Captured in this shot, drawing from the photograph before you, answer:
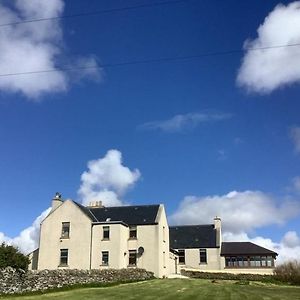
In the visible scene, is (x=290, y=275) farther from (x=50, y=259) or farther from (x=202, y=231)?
(x=50, y=259)

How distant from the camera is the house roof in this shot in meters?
48.6

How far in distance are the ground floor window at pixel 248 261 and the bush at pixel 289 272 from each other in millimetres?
7881

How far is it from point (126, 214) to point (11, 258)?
2533cm

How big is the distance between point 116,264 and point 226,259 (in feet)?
73.0

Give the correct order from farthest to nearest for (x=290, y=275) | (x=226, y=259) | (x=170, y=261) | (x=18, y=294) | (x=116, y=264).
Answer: (x=226, y=259), (x=170, y=261), (x=290, y=275), (x=116, y=264), (x=18, y=294)

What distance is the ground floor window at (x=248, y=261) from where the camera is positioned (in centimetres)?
6191

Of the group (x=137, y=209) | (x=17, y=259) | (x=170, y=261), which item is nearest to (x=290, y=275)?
(x=170, y=261)

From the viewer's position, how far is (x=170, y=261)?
53781mm

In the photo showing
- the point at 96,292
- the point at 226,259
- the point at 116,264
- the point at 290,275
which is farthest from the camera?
the point at 226,259

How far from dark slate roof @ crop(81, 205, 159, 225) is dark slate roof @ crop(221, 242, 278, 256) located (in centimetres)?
1739

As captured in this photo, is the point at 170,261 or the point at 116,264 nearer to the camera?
the point at 116,264

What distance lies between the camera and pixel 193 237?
212ft

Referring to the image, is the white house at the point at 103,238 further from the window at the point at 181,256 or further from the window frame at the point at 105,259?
the window at the point at 181,256

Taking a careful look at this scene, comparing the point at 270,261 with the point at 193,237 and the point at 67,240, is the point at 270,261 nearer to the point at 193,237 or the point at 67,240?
the point at 193,237
